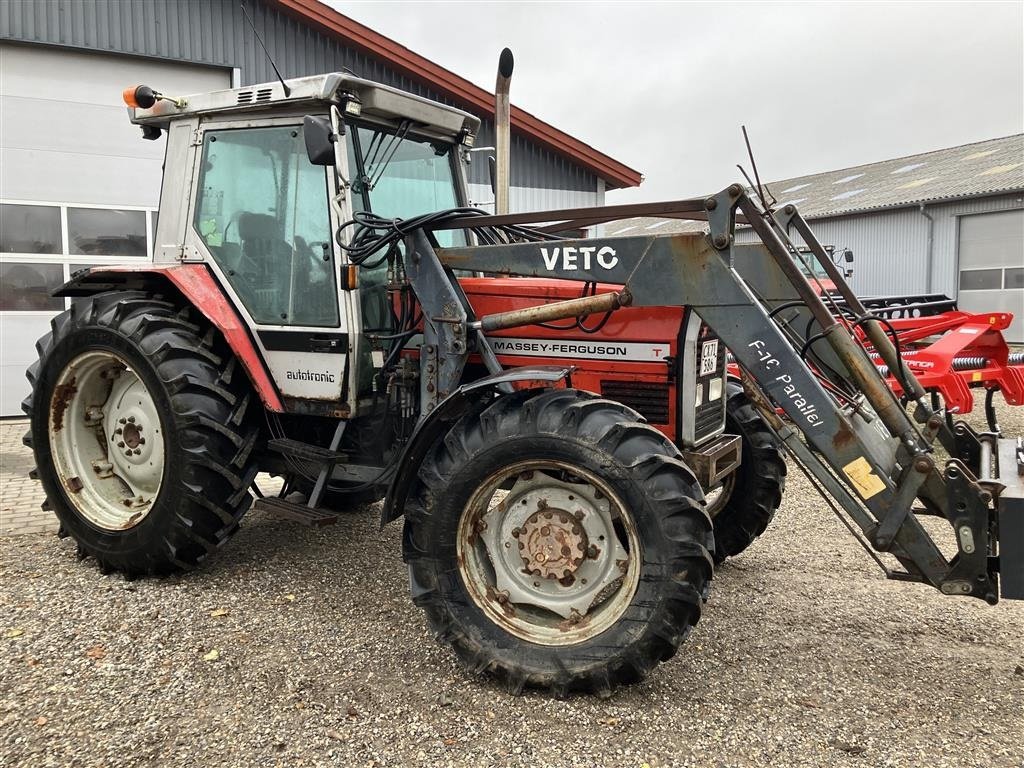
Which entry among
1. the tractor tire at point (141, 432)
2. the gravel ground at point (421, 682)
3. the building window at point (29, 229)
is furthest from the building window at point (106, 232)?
the gravel ground at point (421, 682)

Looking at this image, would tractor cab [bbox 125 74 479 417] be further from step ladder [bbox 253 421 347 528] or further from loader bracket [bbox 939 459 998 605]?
loader bracket [bbox 939 459 998 605]

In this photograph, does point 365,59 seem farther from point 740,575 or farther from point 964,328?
point 740,575

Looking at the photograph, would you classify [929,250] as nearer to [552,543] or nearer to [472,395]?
[472,395]

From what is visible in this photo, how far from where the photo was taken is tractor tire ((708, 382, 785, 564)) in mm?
4457

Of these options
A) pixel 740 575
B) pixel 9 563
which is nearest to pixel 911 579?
pixel 740 575

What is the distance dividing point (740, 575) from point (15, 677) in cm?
356

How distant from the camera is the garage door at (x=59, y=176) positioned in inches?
364

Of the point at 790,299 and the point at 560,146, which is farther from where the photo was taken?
the point at 560,146

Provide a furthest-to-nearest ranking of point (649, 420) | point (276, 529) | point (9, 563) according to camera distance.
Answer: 1. point (276, 529)
2. point (9, 563)
3. point (649, 420)

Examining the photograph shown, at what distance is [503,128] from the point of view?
16.4 ft

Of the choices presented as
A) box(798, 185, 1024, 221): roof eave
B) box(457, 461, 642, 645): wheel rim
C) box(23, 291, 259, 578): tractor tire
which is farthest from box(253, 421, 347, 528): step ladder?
box(798, 185, 1024, 221): roof eave

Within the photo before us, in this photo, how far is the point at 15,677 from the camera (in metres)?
3.35

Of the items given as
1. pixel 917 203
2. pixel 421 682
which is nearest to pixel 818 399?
pixel 421 682

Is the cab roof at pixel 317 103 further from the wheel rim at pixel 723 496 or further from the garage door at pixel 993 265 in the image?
the garage door at pixel 993 265
